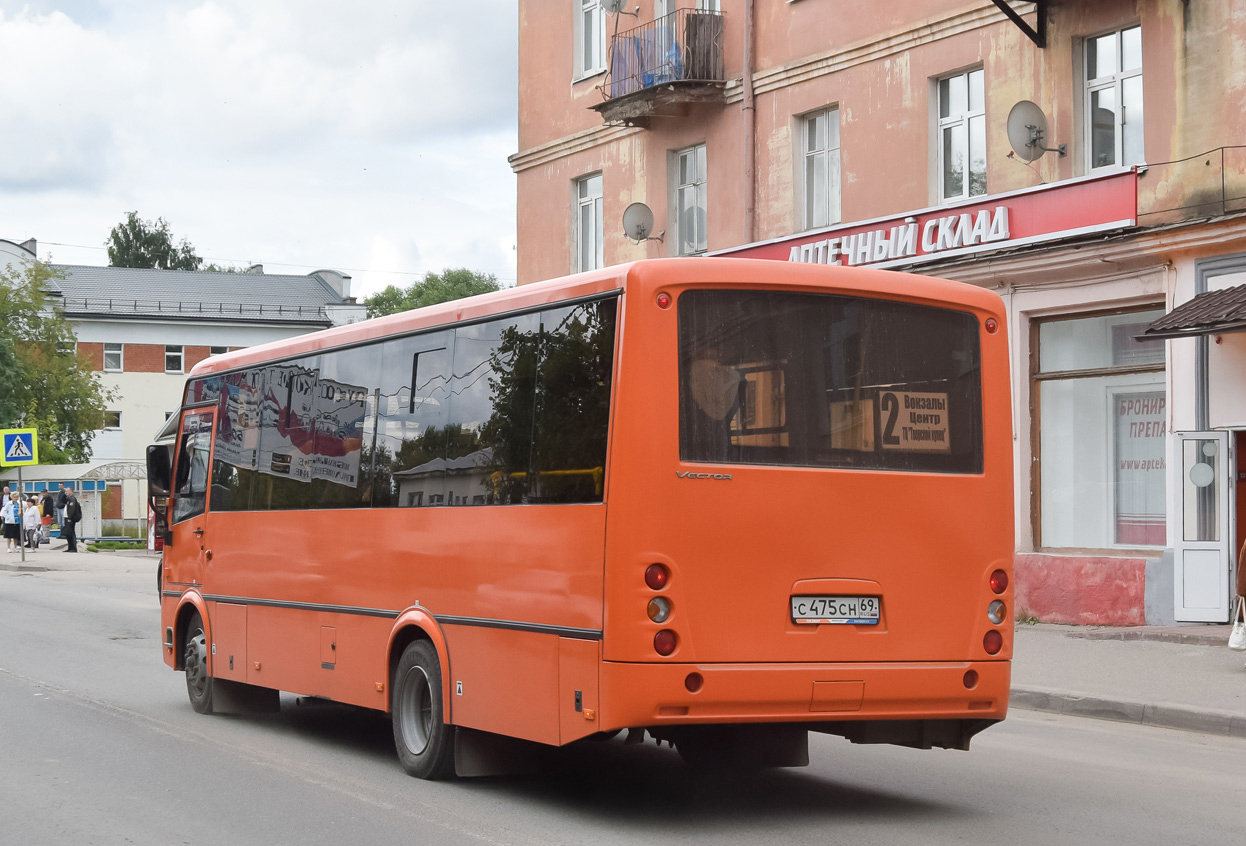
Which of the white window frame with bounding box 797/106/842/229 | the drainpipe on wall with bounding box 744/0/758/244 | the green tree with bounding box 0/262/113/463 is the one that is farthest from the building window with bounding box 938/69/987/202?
the green tree with bounding box 0/262/113/463

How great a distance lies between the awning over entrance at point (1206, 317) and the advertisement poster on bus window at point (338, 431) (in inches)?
383

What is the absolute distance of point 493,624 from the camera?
8.29 metres

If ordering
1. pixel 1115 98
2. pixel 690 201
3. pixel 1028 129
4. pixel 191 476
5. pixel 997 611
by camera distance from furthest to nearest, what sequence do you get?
pixel 690 201 < pixel 1028 129 < pixel 1115 98 < pixel 191 476 < pixel 997 611

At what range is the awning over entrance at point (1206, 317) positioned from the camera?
16125mm

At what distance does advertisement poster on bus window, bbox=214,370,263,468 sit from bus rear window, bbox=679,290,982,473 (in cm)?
499

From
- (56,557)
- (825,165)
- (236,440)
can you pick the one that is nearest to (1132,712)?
(236,440)

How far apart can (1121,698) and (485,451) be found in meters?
6.63

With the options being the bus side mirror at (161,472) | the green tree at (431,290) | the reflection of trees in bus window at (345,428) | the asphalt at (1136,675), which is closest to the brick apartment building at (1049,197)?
the asphalt at (1136,675)

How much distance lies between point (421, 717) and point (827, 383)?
3139 mm

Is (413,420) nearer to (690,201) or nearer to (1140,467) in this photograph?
(1140,467)

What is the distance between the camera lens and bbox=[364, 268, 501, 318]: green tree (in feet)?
322

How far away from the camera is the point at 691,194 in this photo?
26.2 metres

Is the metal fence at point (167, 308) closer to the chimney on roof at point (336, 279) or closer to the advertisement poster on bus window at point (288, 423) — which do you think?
the chimney on roof at point (336, 279)

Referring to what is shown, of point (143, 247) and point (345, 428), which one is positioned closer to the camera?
point (345, 428)
